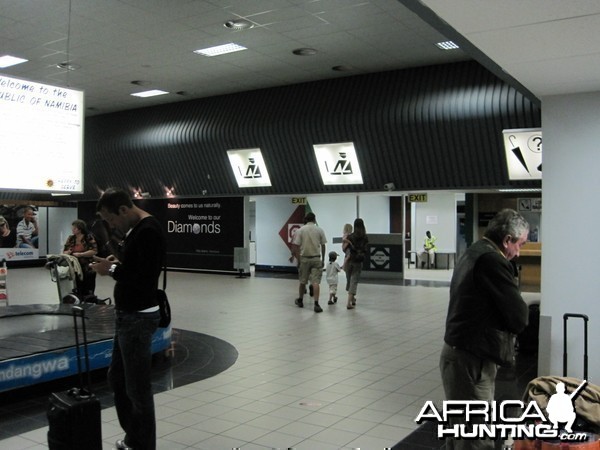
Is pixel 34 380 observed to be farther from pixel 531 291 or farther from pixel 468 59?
pixel 531 291

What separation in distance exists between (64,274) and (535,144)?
8.07 m

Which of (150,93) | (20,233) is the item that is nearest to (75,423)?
(150,93)

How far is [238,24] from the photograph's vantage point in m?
8.67

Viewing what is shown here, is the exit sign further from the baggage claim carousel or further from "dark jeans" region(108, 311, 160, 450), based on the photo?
"dark jeans" region(108, 311, 160, 450)

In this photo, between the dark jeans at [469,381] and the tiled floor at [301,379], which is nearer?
the dark jeans at [469,381]

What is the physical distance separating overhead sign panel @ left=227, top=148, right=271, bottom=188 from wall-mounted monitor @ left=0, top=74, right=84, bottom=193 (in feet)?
26.6

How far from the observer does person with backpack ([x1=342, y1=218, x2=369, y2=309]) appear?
986 centimetres

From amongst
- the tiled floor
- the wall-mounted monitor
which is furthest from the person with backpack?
the wall-mounted monitor

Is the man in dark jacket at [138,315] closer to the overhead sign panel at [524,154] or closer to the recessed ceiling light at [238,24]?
the recessed ceiling light at [238,24]

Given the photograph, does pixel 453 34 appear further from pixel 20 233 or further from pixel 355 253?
pixel 20 233

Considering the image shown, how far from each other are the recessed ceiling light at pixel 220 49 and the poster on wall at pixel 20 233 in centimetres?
1191

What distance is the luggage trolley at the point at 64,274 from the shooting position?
25.9 ft

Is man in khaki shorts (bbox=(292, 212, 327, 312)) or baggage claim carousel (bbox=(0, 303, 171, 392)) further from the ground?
man in khaki shorts (bbox=(292, 212, 327, 312))

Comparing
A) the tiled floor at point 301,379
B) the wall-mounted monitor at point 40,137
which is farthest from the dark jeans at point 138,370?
the wall-mounted monitor at point 40,137
